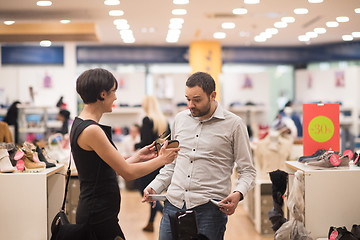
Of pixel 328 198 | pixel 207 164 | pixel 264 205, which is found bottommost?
pixel 264 205

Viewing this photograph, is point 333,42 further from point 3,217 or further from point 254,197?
point 3,217

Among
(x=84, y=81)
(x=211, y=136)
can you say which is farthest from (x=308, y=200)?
(x=84, y=81)

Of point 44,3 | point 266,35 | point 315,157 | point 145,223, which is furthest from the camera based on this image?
point 266,35

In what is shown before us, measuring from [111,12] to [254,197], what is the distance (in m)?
3.65

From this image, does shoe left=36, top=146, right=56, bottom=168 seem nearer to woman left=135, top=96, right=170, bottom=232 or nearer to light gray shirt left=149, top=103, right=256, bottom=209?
woman left=135, top=96, right=170, bottom=232

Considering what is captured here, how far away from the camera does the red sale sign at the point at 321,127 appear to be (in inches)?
134

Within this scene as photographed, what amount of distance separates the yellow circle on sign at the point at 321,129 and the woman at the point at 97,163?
1.81 metres

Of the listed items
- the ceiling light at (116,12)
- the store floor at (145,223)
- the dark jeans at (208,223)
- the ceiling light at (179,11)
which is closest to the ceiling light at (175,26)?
the ceiling light at (179,11)

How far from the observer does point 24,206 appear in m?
3.37

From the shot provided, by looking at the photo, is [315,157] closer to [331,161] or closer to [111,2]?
[331,161]

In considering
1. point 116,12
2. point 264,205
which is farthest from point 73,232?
point 116,12

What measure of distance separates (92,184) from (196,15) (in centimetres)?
593

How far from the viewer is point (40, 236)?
Result: 3359 millimetres

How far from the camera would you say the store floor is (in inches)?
202
